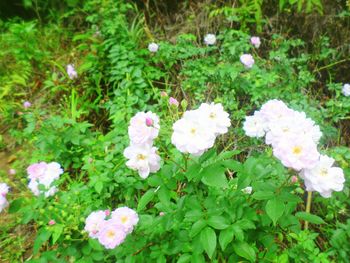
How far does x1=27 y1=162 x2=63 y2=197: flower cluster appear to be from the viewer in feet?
4.94

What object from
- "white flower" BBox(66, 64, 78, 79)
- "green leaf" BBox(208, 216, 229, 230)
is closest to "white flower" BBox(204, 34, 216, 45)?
"white flower" BBox(66, 64, 78, 79)

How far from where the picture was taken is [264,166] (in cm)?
129

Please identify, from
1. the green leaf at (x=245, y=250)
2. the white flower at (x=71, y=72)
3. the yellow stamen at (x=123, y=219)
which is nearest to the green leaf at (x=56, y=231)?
the yellow stamen at (x=123, y=219)

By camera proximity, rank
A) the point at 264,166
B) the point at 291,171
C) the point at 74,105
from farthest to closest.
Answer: the point at 74,105 → the point at 264,166 → the point at 291,171

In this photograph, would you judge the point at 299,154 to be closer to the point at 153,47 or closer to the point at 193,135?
the point at 193,135

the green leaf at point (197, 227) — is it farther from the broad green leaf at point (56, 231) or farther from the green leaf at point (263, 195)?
the broad green leaf at point (56, 231)

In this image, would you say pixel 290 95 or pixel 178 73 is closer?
pixel 290 95

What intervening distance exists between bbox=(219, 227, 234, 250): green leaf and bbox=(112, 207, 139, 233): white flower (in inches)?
13.4

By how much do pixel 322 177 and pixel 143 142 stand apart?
553mm

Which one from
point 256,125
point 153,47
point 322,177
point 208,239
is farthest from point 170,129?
point 153,47

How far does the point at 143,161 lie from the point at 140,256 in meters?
0.43

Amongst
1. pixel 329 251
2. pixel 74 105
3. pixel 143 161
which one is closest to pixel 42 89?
pixel 74 105

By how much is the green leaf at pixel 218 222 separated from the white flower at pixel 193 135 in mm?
240

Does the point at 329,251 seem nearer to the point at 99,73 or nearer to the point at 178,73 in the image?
the point at 178,73
